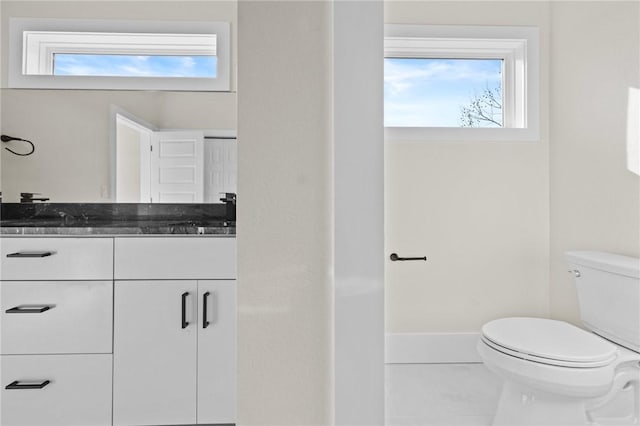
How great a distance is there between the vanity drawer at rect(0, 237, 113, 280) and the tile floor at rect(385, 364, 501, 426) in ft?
3.98

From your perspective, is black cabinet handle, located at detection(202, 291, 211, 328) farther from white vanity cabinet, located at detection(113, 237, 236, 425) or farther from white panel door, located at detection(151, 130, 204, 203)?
white panel door, located at detection(151, 130, 204, 203)

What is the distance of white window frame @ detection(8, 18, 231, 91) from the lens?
2008 millimetres

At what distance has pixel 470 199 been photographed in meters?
2.19

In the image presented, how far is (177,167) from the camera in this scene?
200cm

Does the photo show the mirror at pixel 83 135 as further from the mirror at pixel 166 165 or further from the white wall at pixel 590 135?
the white wall at pixel 590 135

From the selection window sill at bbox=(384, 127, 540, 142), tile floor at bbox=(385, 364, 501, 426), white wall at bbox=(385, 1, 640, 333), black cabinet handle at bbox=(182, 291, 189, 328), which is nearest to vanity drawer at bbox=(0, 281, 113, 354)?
black cabinet handle at bbox=(182, 291, 189, 328)

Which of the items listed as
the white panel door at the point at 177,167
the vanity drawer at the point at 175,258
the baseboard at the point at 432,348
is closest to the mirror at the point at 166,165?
the white panel door at the point at 177,167

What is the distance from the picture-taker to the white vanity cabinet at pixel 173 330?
4.78 ft

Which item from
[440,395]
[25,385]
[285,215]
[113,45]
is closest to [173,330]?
[25,385]

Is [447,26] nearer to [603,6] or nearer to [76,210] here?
[603,6]

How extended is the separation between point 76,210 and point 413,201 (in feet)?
5.44

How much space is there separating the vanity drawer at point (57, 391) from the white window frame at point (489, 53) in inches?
65.9

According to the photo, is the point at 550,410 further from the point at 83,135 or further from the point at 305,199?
the point at 83,135

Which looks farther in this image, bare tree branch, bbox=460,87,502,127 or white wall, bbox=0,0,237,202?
bare tree branch, bbox=460,87,502,127
